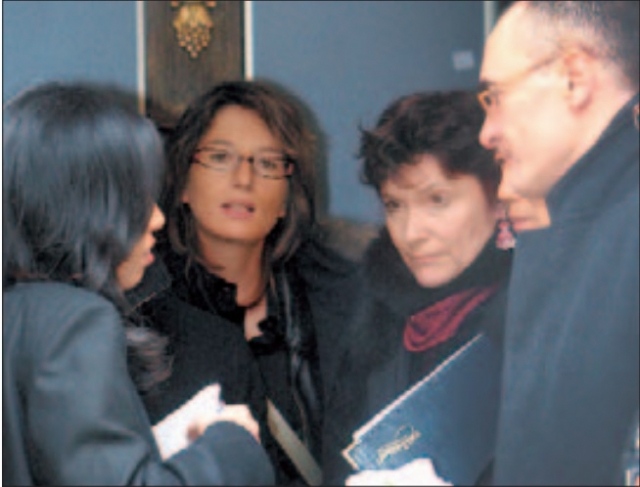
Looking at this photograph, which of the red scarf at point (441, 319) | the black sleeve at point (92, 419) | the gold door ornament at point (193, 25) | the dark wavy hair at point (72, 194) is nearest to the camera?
the black sleeve at point (92, 419)

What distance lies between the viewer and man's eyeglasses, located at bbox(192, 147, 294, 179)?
184 centimetres

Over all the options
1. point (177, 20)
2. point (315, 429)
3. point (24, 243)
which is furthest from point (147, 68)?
point (315, 429)

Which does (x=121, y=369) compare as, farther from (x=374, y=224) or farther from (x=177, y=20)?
(x=177, y=20)

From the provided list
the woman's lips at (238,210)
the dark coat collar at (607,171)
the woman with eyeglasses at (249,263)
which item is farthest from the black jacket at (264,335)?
the dark coat collar at (607,171)

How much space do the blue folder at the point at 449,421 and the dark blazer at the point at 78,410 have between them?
0.24 m

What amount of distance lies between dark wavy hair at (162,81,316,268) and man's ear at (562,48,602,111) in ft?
1.49

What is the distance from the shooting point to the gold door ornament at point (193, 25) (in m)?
1.88

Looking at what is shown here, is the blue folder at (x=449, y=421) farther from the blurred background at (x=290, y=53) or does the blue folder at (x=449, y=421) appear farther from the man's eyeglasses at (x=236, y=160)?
the man's eyeglasses at (x=236, y=160)

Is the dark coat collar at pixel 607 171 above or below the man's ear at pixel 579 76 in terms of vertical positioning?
below

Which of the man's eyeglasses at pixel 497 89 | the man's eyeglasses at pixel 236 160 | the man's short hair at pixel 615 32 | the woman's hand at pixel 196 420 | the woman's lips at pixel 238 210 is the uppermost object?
the man's short hair at pixel 615 32

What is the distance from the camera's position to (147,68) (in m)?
1.89

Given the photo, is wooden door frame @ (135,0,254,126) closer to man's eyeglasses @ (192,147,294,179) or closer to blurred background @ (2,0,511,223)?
blurred background @ (2,0,511,223)

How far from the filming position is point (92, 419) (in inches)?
60.4

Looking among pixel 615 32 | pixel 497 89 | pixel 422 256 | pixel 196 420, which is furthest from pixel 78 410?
pixel 615 32
